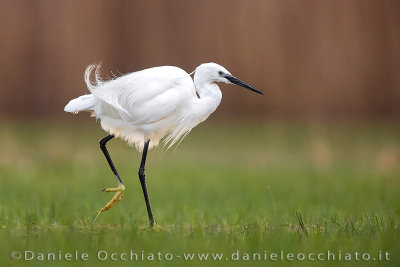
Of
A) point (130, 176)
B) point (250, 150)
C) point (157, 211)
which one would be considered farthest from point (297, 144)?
point (157, 211)

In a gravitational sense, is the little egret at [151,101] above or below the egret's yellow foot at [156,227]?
above

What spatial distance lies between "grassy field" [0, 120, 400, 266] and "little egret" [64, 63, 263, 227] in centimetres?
68

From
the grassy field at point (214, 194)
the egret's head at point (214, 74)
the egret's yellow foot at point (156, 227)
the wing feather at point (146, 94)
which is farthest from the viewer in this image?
the egret's head at point (214, 74)

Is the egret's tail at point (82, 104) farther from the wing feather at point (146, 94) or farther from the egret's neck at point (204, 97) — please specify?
the egret's neck at point (204, 97)

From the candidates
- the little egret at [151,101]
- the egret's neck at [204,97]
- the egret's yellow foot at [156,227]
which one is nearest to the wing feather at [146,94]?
the little egret at [151,101]

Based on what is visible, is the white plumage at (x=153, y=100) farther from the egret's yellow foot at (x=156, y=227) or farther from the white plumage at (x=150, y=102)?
the egret's yellow foot at (x=156, y=227)

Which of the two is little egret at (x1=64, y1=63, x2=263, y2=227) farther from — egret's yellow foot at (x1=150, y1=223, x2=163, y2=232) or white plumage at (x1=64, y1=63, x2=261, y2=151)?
egret's yellow foot at (x1=150, y1=223, x2=163, y2=232)

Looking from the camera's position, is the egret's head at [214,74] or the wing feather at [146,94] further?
the egret's head at [214,74]

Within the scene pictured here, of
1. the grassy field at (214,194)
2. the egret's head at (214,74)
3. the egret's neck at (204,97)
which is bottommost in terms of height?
the grassy field at (214,194)

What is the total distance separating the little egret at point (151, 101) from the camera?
20.5ft

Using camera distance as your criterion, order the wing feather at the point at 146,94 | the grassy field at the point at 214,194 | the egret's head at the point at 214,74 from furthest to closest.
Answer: the egret's head at the point at 214,74, the wing feather at the point at 146,94, the grassy field at the point at 214,194

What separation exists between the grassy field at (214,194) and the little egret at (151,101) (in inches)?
26.7

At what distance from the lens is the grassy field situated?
4938 millimetres

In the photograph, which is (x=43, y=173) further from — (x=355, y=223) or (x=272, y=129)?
(x=272, y=129)
